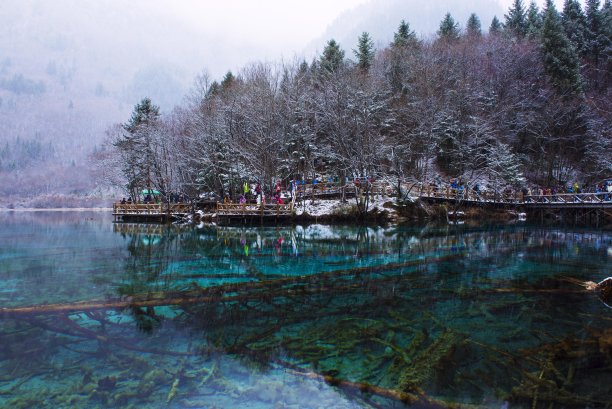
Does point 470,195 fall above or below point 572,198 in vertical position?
above

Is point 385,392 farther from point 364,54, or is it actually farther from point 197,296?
point 364,54

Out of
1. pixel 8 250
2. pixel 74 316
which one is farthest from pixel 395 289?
pixel 8 250

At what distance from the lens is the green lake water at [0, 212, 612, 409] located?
4762 mm

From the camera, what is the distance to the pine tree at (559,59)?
38.2 metres

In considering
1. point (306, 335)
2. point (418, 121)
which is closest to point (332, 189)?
point (418, 121)

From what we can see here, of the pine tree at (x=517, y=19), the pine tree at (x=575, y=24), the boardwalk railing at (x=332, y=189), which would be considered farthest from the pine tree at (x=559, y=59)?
the boardwalk railing at (x=332, y=189)

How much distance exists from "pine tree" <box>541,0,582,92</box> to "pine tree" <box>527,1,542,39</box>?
456cm

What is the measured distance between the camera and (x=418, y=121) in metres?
34.9

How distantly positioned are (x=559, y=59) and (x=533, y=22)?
14.6 metres

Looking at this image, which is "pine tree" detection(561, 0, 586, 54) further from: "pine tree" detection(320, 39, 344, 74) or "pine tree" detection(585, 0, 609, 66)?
"pine tree" detection(320, 39, 344, 74)

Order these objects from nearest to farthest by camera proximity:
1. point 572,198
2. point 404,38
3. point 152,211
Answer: point 572,198, point 152,211, point 404,38

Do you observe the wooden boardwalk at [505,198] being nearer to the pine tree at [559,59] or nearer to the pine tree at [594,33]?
the pine tree at [559,59]

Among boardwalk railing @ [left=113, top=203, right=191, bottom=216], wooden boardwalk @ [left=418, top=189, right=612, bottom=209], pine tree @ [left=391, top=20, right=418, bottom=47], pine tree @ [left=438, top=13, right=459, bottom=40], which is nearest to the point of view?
wooden boardwalk @ [left=418, top=189, right=612, bottom=209]

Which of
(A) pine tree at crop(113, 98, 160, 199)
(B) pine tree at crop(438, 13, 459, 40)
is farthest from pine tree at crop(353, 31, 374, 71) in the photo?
(A) pine tree at crop(113, 98, 160, 199)
